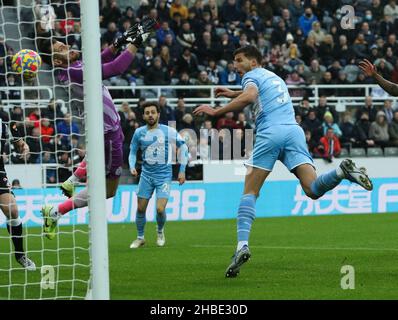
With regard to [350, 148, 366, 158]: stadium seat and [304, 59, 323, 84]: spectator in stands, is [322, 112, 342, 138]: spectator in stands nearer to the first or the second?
[350, 148, 366, 158]: stadium seat

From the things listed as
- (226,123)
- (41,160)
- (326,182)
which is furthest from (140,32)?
(226,123)

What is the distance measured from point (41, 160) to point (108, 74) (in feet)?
25.6

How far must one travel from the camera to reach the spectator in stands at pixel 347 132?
25.2 metres

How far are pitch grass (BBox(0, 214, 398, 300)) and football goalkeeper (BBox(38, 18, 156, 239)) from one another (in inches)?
21.1

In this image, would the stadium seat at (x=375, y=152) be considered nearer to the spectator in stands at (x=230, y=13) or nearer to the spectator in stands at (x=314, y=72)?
the spectator in stands at (x=314, y=72)

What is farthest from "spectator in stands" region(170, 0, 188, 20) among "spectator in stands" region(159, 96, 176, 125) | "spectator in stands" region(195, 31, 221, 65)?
"spectator in stands" region(159, 96, 176, 125)

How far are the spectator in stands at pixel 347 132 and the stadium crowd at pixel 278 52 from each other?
0.03m

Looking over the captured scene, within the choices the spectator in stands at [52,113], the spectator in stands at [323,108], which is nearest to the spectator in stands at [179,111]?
the spectator in stands at [52,113]

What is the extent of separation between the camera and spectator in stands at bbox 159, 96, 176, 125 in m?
22.5

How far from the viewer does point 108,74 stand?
10.7 metres

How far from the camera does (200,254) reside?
1302 centimetres

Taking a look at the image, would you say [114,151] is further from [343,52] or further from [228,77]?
[343,52]
